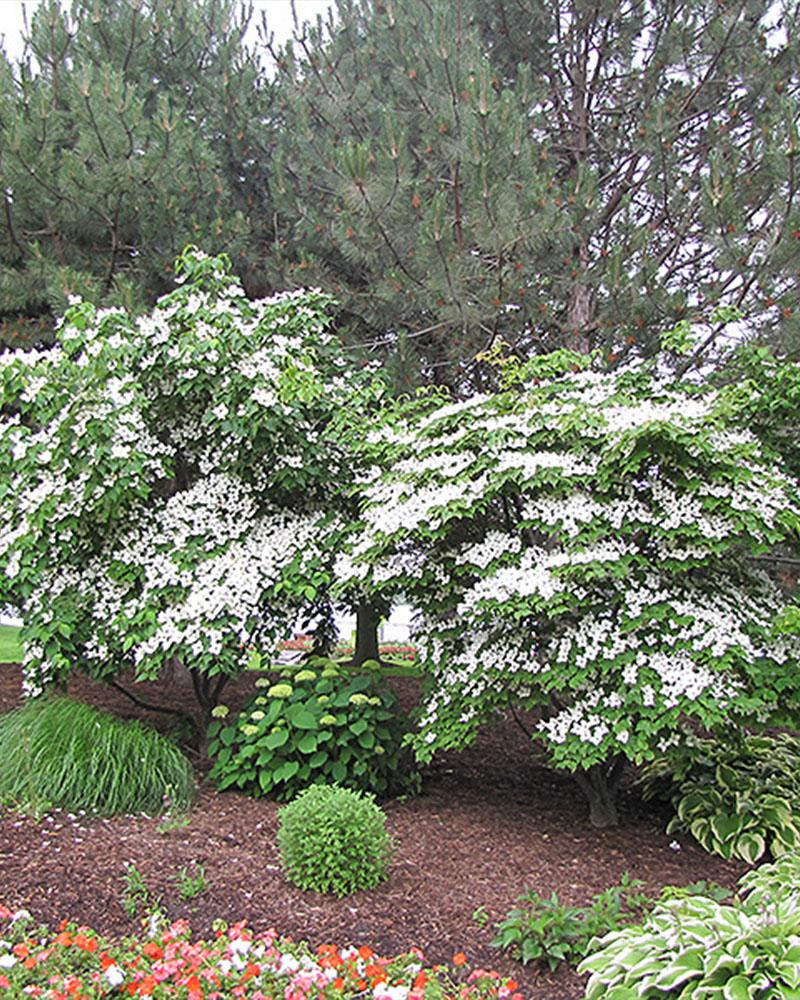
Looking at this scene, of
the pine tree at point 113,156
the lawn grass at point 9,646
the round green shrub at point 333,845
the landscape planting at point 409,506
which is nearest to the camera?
the landscape planting at point 409,506

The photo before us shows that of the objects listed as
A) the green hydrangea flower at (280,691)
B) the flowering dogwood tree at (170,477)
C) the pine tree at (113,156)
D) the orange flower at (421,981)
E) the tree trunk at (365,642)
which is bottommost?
the orange flower at (421,981)

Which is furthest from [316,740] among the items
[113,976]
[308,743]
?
[113,976]

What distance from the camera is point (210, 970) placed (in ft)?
7.75

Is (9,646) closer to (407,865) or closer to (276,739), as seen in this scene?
(276,739)

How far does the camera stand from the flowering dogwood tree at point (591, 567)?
3.81 meters

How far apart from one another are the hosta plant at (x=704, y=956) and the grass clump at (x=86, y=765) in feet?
7.70

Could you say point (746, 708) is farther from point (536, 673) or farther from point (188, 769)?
point (188, 769)

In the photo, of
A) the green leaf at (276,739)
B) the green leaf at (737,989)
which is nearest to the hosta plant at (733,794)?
the green leaf at (737,989)

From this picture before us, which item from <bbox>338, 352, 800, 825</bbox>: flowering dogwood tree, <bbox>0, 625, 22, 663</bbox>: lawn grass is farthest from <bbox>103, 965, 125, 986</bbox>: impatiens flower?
<bbox>0, 625, 22, 663</bbox>: lawn grass

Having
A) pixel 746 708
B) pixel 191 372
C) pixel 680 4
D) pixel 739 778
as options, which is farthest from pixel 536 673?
pixel 680 4

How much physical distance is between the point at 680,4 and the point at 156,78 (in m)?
4.16

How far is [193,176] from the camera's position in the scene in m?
6.80

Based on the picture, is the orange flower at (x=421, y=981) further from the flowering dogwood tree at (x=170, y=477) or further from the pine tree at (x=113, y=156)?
the pine tree at (x=113, y=156)

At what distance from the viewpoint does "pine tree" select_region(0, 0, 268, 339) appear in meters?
6.25
